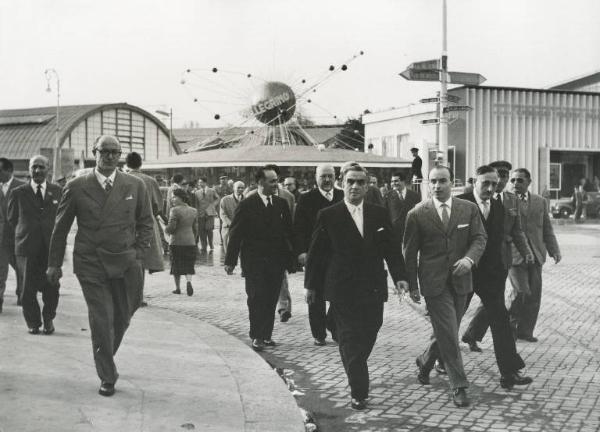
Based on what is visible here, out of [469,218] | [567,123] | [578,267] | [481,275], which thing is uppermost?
[567,123]

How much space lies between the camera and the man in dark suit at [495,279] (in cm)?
591

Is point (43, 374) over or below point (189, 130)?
below

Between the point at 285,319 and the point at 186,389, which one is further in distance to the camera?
the point at 285,319

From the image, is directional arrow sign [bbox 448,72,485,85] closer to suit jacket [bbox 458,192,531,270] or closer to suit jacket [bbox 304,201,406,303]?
suit jacket [bbox 458,192,531,270]

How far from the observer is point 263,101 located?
39.0 meters

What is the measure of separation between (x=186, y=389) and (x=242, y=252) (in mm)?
2121

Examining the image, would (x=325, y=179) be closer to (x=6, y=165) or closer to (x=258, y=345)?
(x=258, y=345)

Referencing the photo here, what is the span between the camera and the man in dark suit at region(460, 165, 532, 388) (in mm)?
5906

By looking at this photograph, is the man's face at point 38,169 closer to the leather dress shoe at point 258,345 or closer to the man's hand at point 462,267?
the leather dress shoe at point 258,345

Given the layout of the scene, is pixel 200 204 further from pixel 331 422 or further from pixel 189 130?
pixel 189 130

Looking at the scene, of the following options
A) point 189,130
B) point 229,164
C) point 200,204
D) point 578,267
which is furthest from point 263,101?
point 189,130

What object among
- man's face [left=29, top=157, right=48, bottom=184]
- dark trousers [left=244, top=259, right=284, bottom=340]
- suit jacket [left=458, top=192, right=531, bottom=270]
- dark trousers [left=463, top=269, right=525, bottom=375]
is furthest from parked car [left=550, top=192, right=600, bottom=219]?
dark trousers [left=463, top=269, right=525, bottom=375]

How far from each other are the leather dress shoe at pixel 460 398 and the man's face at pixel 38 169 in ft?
15.7

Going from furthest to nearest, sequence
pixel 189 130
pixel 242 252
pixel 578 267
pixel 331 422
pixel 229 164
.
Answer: pixel 189 130, pixel 229 164, pixel 578 267, pixel 242 252, pixel 331 422
